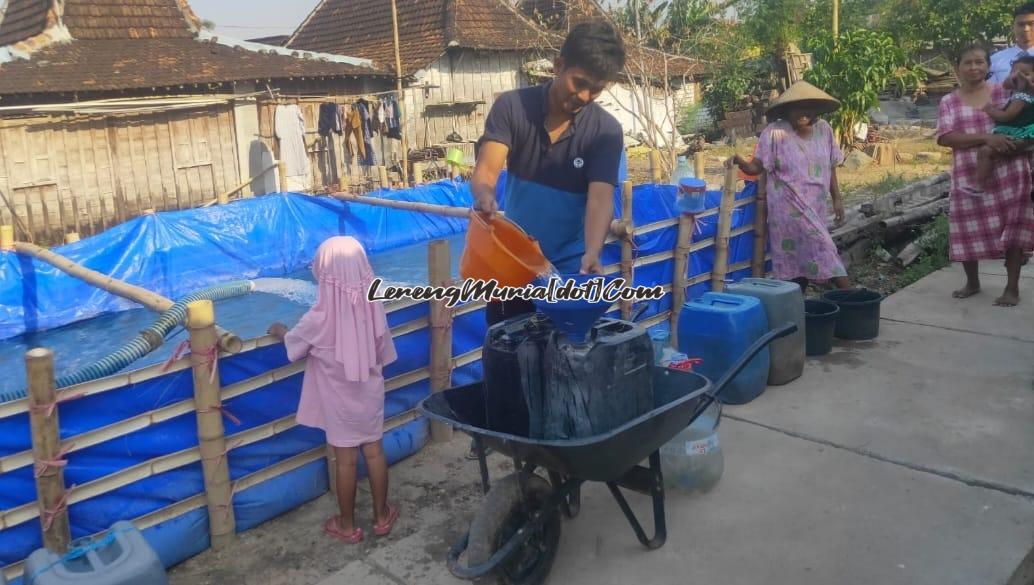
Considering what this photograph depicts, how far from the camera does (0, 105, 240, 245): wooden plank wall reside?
1148 centimetres

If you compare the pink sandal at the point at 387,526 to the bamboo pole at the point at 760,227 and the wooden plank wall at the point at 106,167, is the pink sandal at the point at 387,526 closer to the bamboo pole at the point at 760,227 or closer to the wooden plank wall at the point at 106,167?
the bamboo pole at the point at 760,227

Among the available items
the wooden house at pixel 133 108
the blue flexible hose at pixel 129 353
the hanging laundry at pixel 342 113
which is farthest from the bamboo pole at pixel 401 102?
the blue flexible hose at pixel 129 353

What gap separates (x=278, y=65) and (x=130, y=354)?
486 inches

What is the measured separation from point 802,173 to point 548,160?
10.2ft

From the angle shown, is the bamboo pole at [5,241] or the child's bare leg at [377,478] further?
the bamboo pole at [5,241]

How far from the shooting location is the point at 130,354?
3.39 meters

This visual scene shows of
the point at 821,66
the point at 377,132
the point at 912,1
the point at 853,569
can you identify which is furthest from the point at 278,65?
the point at 912,1

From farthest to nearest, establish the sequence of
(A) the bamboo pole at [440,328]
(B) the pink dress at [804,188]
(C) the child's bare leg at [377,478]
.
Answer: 1. (B) the pink dress at [804,188]
2. (A) the bamboo pole at [440,328]
3. (C) the child's bare leg at [377,478]

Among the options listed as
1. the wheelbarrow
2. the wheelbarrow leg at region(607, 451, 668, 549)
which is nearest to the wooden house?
the wheelbarrow

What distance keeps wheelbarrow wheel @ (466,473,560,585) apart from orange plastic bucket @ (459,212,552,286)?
75 cm

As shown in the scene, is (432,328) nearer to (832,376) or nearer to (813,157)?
(832,376)

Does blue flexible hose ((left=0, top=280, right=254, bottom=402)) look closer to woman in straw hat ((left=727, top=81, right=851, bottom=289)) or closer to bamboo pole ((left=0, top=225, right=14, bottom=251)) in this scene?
woman in straw hat ((left=727, top=81, right=851, bottom=289))

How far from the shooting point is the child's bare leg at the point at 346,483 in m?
3.39

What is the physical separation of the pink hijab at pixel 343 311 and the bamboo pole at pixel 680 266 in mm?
3116
